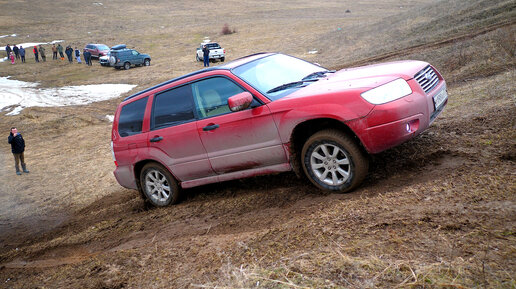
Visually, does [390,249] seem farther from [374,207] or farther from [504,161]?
[504,161]

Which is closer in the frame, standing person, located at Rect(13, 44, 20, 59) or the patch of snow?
the patch of snow

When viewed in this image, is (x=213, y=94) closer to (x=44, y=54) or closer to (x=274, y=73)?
(x=274, y=73)

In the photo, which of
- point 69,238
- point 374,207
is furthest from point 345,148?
point 69,238

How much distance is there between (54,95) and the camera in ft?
84.3

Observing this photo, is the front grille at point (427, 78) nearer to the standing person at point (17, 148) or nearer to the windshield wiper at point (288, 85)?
the windshield wiper at point (288, 85)

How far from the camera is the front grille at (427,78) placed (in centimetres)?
496

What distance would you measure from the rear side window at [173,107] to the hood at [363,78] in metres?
1.63

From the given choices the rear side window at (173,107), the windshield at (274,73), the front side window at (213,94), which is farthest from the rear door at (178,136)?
the windshield at (274,73)

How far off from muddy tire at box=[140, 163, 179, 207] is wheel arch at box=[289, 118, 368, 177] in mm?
2240

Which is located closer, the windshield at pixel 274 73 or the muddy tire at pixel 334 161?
the muddy tire at pixel 334 161

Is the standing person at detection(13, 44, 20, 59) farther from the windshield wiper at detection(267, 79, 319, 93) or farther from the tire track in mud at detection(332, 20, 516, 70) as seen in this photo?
the windshield wiper at detection(267, 79, 319, 93)

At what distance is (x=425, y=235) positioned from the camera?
3.37 metres

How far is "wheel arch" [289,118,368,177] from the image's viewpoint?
4.88 metres

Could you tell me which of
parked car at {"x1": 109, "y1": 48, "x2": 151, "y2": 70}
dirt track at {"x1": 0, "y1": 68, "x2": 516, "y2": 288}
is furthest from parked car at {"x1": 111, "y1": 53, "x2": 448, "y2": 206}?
parked car at {"x1": 109, "y1": 48, "x2": 151, "y2": 70}
